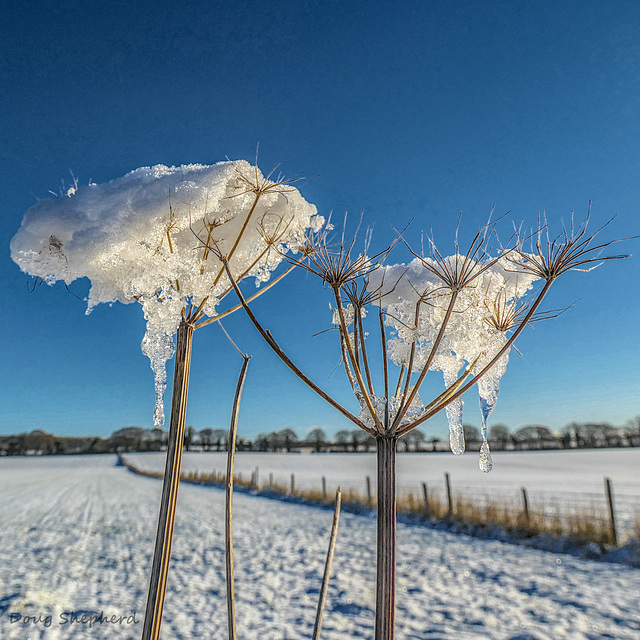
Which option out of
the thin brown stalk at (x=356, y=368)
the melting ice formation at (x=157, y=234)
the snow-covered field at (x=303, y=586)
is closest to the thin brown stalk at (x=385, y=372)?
the thin brown stalk at (x=356, y=368)

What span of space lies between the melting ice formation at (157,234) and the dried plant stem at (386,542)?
0.79 meters

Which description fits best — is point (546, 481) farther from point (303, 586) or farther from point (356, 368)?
point (356, 368)

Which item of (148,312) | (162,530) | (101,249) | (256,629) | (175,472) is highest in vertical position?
(101,249)

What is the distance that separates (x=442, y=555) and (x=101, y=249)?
10.5 meters

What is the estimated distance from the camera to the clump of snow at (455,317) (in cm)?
158

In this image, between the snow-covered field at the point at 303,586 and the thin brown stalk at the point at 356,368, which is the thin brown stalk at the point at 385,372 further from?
the snow-covered field at the point at 303,586

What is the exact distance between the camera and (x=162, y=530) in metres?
1.31

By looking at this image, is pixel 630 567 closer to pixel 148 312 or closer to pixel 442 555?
pixel 442 555

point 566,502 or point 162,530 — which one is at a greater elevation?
point 162,530

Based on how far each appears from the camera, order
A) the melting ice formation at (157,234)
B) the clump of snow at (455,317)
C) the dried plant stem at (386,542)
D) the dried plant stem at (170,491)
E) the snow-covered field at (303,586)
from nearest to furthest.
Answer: the dried plant stem at (386,542) < the dried plant stem at (170,491) < the melting ice formation at (157,234) < the clump of snow at (455,317) < the snow-covered field at (303,586)

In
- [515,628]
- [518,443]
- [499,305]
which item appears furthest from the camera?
[518,443]

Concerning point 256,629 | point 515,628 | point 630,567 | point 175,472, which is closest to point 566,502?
point 630,567

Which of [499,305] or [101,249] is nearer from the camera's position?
[101,249]

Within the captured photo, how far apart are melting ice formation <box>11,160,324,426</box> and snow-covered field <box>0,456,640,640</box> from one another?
6046mm
